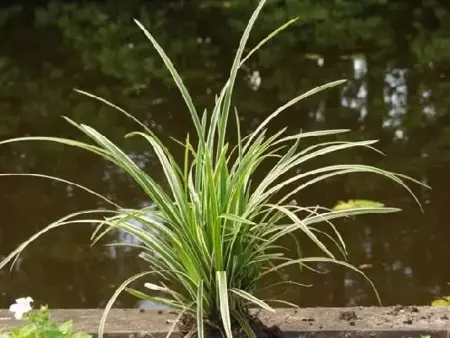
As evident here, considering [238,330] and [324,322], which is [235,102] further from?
[238,330]

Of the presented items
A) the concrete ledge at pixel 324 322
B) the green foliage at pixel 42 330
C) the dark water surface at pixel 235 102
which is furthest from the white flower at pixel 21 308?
the dark water surface at pixel 235 102

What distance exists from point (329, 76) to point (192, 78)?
49.3 inches

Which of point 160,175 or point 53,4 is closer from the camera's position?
point 160,175

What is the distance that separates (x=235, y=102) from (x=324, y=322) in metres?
3.87

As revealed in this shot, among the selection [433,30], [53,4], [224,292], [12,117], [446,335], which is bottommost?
[446,335]

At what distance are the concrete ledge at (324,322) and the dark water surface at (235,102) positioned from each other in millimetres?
1062

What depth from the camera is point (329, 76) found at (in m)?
6.66

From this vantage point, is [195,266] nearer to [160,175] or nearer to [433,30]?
[160,175]

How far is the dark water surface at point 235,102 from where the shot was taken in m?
3.74

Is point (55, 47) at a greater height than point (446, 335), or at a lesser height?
greater

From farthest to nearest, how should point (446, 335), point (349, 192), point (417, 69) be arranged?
point (417, 69)
point (349, 192)
point (446, 335)

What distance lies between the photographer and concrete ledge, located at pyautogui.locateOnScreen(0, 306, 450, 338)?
2221 mm

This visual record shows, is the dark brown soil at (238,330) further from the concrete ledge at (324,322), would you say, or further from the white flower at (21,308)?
the white flower at (21,308)

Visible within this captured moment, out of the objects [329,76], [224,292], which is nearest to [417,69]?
[329,76]
